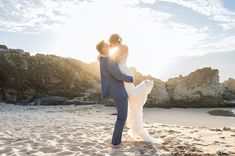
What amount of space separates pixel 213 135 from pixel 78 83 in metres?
19.9

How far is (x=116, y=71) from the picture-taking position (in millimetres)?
8234

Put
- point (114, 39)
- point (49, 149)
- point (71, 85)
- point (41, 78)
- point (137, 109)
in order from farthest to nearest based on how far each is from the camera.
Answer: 1. point (41, 78)
2. point (71, 85)
3. point (137, 109)
4. point (114, 39)
5. point (49, 149)

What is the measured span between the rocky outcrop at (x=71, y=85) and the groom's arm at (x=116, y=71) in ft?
55.4

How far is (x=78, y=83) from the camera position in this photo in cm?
2925

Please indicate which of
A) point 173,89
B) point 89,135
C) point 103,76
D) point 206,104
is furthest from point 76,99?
point 103,76

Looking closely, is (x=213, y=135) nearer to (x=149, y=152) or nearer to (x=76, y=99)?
(x=149, y=152)

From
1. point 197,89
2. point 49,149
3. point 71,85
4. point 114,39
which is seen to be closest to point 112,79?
point 114,39

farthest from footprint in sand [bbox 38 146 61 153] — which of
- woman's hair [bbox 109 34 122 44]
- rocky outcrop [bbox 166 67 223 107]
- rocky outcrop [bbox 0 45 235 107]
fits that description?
rocky outcrop [bbox 166 67 223 107]

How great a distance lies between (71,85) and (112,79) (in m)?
20.8

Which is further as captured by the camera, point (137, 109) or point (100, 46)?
point (137, 109)

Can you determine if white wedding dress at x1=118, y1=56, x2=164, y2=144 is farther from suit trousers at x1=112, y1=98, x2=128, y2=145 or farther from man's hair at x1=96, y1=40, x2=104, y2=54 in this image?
Result: man's hair at x1=96, y1=40, x2=104, y2=54

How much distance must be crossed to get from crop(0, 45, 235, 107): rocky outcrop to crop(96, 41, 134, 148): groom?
16.6 metres

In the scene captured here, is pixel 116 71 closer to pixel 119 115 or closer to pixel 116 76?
pixel 116 76

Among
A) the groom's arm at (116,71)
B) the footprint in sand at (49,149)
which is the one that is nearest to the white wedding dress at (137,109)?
the groom's arm at (116,71)
